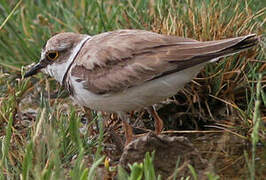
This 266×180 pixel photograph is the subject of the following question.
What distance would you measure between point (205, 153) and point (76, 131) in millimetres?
1095

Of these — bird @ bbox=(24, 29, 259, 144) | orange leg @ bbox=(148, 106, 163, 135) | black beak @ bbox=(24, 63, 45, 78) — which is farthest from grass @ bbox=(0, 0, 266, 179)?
orange leg @ bbox=(148, 106, 163, 135)

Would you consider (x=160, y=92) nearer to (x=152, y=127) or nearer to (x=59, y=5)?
(x=152, y=127)

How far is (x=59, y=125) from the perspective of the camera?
4496 mm

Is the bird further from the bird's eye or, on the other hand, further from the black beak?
the black beak

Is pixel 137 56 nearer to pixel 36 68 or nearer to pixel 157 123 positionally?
pixel 157 123

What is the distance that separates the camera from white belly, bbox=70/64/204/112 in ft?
13.9

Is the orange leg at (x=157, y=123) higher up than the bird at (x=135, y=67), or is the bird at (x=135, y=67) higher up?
the bird at (x=135, y=67)

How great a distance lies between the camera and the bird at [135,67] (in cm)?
418

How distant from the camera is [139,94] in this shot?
4328 millimetres

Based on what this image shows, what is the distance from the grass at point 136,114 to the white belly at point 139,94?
173 mm

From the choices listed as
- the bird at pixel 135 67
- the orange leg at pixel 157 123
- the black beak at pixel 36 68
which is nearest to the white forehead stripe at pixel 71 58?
the bird at pixel 135 67

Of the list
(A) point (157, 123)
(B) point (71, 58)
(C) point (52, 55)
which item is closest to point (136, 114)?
(A) point (157, 123)

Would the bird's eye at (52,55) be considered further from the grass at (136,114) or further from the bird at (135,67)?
the grass at (136,114)

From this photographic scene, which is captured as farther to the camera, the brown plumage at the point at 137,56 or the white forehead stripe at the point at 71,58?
the white forehead stripe at the point at 71,58
